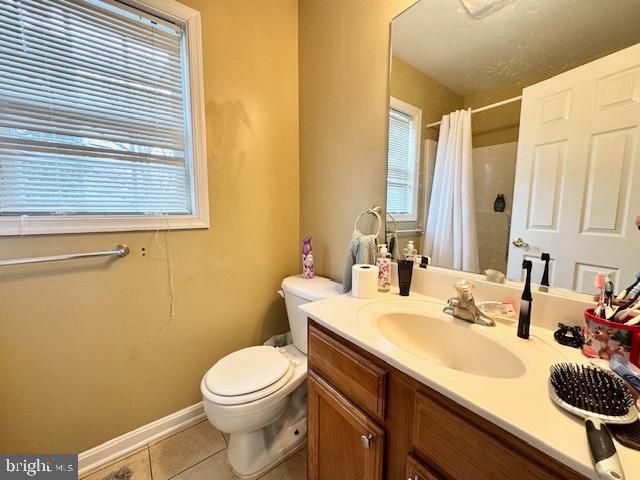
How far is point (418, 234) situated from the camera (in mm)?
1187

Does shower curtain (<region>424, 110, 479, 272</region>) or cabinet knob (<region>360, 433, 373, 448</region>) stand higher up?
shower curtain (<region>424, 110, 479, 272</region>)

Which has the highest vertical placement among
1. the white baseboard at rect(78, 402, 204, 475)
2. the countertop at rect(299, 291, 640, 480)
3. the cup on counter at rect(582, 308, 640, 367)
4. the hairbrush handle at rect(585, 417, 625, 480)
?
the cup on counter at rect(582, 308, 640, 367)

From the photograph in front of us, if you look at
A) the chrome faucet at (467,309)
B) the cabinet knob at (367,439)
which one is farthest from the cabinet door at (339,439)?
the chrome faucet at (467,309)

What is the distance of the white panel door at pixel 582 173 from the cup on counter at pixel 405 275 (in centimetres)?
36

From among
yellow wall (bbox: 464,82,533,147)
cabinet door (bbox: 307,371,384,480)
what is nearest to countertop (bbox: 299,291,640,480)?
cabinet door (bbox: 307,371,384,480)

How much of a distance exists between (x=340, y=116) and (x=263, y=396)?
4.56 ft

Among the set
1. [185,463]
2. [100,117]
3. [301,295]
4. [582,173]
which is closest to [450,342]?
[582,173]

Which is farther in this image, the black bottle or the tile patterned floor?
the tile patterned floor

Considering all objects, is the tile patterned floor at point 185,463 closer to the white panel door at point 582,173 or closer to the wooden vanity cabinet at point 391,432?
the wooden vanity cabinet at point 391,432

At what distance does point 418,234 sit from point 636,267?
63 centimetres

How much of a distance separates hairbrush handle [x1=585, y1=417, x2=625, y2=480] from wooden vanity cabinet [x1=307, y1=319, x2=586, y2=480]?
5 cm

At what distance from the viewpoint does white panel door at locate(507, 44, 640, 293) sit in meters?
0.70

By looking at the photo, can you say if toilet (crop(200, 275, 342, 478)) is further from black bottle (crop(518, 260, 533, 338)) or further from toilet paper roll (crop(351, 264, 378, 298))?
black bottle (crop(518, 260, 533, 338))

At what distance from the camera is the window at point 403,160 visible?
3.82ft
